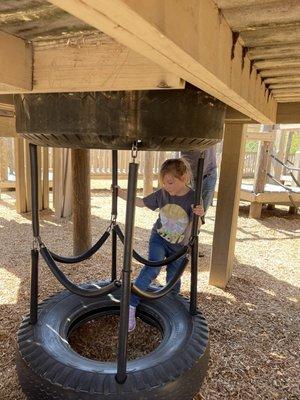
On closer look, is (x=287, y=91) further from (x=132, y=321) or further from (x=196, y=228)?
(x=132, y=321)

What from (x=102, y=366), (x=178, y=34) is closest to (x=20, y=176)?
(x=102, y=366)

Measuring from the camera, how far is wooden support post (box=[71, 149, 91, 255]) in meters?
4.73

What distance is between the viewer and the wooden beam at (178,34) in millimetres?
714

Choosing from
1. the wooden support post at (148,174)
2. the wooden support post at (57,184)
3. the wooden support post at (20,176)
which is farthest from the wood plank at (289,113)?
the wooden support post at (20,176)

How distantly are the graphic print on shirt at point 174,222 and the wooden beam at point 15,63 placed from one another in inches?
73.0

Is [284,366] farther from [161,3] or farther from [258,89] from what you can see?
[161,3]

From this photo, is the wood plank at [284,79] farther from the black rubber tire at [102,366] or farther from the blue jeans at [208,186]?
the black rubber tire at [102,366]

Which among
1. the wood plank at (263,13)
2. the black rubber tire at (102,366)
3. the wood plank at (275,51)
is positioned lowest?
the black rubber tire at (102,366)

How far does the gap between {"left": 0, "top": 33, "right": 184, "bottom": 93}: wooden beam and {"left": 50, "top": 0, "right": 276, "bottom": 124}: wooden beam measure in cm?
18

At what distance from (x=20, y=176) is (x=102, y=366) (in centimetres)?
604

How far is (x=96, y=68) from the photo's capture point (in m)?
1.42

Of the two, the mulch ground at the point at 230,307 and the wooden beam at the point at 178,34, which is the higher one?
the wooden beam at the point at 178,34

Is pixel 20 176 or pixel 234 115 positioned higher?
pixel 234 115

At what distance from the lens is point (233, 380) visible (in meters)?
2.64
